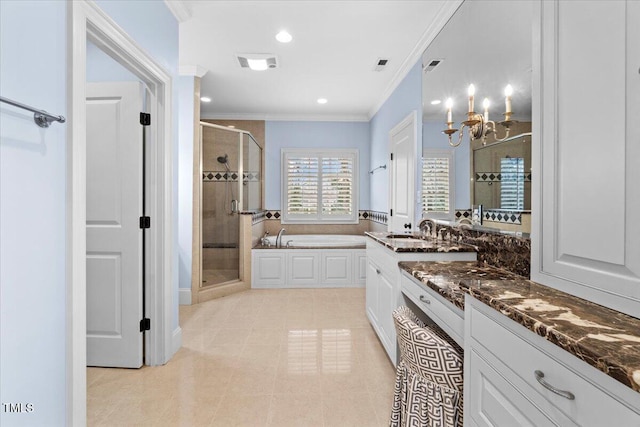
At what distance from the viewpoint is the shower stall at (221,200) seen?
4.31 m

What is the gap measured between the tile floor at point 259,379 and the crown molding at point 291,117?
3667mm

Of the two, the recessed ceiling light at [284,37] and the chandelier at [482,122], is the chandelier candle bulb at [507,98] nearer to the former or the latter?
the chandelier at [482,122]

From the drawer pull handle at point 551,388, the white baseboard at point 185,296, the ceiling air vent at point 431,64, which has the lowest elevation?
the white baseboard at point 185,296

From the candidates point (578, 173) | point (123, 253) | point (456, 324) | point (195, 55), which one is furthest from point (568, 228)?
point (195, 55)

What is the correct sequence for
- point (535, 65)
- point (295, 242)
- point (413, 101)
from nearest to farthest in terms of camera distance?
point (535, 65), point (413, 101), point (295, 242)

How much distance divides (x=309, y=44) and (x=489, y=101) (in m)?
1.94

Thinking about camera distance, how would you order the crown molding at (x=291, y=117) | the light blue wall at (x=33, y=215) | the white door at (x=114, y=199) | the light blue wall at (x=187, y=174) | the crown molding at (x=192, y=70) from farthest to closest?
the crown molding at (x=291, y=117) < the light blue wall at (x=187, y=174) < the crown molding at (x=192, y=70) < the white door at (x=114, y=199) < the light blue wall at (x=33, y=215)

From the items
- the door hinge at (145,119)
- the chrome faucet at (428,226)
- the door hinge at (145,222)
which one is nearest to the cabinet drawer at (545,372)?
the chrome faucet at (428,226)

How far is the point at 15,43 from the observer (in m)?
1.25

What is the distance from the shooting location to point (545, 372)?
895 millimetres

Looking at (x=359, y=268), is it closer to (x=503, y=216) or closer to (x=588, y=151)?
(x=503, y=216)

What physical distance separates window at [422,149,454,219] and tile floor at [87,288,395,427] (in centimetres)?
122

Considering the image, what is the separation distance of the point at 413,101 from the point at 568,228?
268cm

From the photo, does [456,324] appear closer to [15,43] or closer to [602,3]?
[602,3]
